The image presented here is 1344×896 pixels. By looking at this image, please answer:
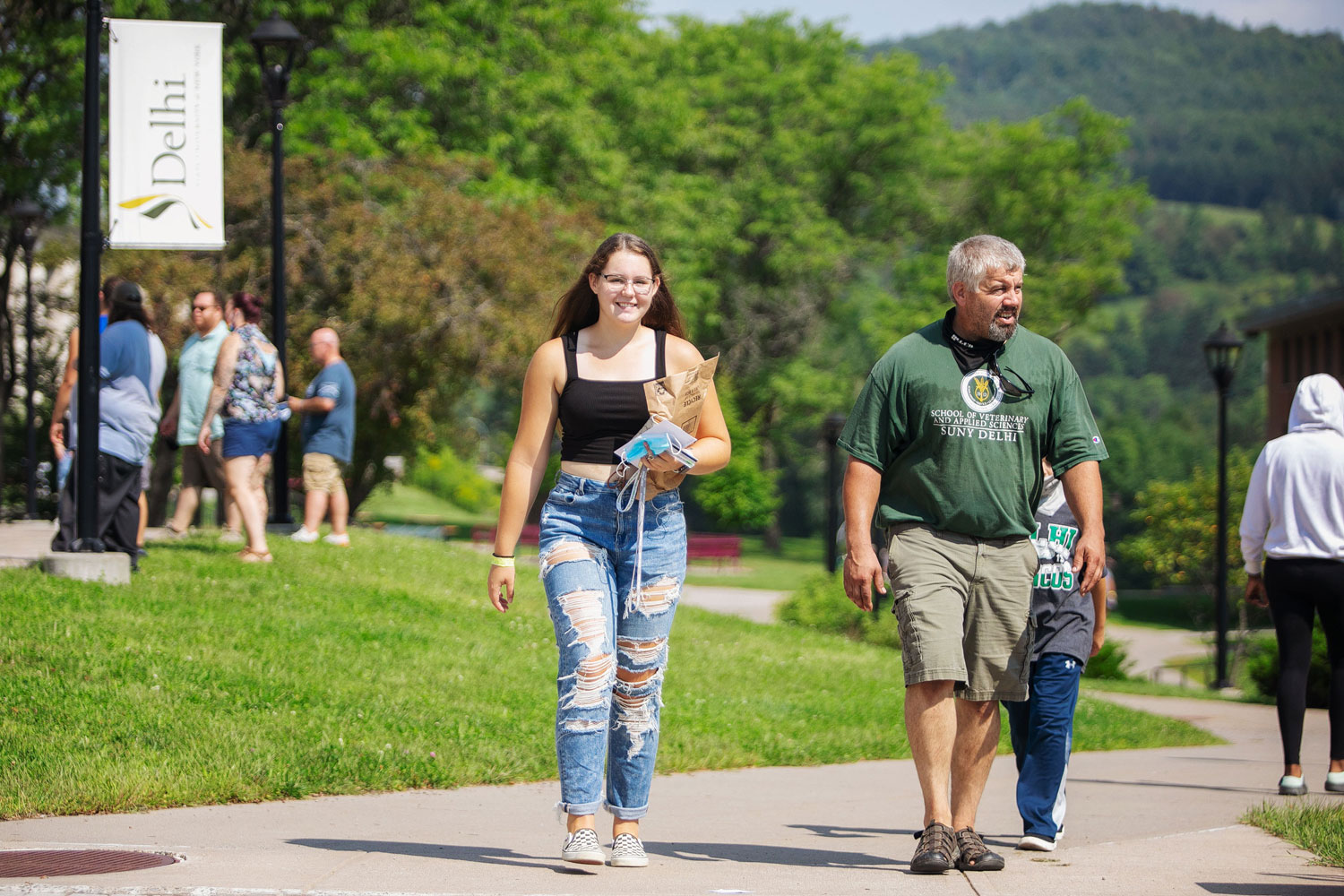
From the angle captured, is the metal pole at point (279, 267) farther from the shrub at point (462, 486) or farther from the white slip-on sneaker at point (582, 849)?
the shrub at point (462, 486)

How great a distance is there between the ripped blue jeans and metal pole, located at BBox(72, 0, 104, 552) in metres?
5.32

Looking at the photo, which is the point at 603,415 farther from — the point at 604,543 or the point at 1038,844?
the point at 1038,844

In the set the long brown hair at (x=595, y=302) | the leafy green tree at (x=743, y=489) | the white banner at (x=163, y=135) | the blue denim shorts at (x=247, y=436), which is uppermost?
the white banner at (x=163, y=135)

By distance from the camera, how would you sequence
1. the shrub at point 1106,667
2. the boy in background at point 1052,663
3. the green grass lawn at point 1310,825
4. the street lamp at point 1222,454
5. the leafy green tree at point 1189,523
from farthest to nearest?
the leafy green tree at point 1189,523, the street lamp at point 1222,454, the shrub at point 1106,667, the boy in background at point 1052,663, the green grass lawn at point 1310,825

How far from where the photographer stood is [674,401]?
184 inches

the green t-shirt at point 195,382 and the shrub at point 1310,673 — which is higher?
the green t-shirt at point 195,382

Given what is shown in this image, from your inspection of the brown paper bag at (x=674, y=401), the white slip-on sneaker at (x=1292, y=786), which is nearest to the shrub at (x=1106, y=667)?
the white slip-on sneaker at (x=1292, y=786)

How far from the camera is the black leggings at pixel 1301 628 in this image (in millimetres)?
6938

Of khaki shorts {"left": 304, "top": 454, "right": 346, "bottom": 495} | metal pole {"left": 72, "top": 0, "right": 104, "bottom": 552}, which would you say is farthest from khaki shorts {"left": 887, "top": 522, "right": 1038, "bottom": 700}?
khaki shorts {"left": 304, "top": 454, "right": 346, "bottom": 495}

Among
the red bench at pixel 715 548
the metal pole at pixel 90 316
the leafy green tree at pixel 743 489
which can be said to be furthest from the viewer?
the leafy green tree at pixel 743 489

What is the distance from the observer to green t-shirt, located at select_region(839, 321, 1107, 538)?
469 centimetres

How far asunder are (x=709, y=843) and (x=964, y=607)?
1436 mm

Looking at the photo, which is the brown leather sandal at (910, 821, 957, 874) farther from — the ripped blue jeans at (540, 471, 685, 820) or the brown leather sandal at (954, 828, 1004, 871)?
the ripped blue jeans at (540, 471, 685, 820)

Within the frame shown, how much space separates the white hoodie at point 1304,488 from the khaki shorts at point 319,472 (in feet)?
25.6
